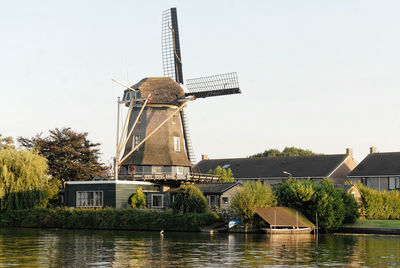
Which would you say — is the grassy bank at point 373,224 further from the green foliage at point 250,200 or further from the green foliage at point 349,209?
the green foliage at point 250,200

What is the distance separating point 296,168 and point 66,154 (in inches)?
1165

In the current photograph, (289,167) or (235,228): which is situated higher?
(289,167)

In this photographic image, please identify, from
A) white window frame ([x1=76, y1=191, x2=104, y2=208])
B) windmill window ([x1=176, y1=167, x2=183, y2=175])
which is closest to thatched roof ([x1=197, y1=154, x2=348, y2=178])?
windmill window ([x1=176, y1=167, x2=183, y2=175])

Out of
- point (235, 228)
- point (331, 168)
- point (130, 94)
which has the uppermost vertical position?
point (130, 94)

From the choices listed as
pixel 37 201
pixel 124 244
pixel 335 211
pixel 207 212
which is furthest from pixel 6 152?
pixel 335 211

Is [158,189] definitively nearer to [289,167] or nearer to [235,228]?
[235,228]

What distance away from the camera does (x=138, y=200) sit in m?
54.3

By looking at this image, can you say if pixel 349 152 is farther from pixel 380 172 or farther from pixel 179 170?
pixel 179 170

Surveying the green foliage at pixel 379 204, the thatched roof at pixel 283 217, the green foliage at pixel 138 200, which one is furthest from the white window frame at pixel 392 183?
the green foliage at pixel 138 200

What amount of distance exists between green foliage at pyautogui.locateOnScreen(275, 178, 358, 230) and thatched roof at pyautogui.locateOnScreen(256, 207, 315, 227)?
106 centimetres

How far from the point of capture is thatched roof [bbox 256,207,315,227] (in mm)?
43438

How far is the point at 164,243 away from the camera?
114ft

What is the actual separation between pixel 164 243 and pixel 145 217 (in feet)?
45.7

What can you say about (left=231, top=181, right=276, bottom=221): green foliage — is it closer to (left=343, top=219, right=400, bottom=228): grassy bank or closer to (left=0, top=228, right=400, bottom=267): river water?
(left=0, top=228, right=400, bottom=267): river water
